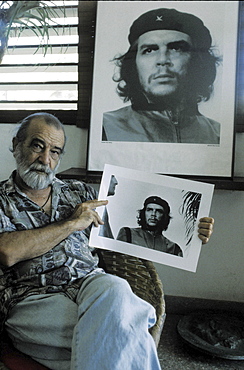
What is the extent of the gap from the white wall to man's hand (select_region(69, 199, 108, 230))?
721mm

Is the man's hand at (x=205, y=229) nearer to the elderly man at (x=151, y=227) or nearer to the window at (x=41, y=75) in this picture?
the elderly man at (x=151, y=227)

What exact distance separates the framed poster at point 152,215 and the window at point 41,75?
0.81 metres

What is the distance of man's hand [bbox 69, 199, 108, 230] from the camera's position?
4.61ft

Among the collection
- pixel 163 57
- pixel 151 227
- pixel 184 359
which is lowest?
pixel 184 359

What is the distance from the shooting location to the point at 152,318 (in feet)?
3.88

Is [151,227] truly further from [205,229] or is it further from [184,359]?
[184,359]

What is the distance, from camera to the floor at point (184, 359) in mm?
1691

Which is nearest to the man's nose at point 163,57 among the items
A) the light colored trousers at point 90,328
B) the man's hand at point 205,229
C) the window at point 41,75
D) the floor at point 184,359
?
the window at point 41,75

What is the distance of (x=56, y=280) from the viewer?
1345mm

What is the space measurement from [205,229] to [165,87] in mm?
823

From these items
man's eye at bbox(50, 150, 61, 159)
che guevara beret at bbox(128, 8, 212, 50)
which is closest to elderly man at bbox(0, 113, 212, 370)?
man's eye at bbox(50, 150, 61, 159)

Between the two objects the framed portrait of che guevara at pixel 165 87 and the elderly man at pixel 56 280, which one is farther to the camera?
the framed portrait of che guevara at pixel 165 87

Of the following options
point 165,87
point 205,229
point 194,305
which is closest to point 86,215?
point 205,229

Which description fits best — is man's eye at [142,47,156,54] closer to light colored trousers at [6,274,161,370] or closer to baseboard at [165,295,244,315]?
light colored trousers at [6,274,161,370]
